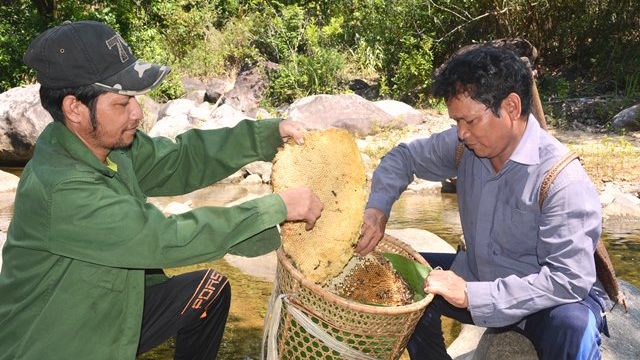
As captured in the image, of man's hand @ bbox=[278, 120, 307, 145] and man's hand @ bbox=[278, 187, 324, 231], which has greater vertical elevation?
man's hand @ bbox=[278, 120, 307, 145]

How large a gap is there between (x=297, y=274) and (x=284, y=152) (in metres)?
0.53

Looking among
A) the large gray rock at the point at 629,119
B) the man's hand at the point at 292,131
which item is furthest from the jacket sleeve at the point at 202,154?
the large gray rock at the point at 629,119

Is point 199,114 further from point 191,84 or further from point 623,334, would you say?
point 623,334

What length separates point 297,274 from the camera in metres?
2.27

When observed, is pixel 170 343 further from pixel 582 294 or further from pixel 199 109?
pixel 199 109

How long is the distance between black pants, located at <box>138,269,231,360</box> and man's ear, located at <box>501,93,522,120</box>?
1313 mm

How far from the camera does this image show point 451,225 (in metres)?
6.59

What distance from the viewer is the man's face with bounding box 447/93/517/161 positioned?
2.53 m

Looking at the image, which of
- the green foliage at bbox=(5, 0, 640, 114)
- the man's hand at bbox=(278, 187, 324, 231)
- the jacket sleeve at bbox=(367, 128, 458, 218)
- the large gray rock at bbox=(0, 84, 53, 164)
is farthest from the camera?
the green foliage at bbox=(5, 0, 640, 114)

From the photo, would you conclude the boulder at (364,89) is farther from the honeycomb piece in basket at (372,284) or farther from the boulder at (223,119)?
the honeycomb piece in basket at (372,284)

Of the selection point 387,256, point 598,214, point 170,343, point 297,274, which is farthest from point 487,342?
point 170,343

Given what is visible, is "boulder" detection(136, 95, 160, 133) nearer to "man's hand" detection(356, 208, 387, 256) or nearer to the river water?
the river water

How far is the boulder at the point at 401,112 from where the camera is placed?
Result: 422 inches

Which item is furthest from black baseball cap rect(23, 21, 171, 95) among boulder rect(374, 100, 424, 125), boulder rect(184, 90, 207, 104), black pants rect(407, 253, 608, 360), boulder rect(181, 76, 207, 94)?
boulder rect(181, 76, 207, 94)
